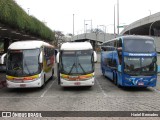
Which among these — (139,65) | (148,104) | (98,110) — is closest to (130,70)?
(139,65)

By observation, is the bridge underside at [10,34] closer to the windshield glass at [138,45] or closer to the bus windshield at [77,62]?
the bus windshield at [77,62]

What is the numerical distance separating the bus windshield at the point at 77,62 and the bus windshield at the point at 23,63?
1686mm

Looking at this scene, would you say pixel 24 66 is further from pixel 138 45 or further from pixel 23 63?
pixel 138 45

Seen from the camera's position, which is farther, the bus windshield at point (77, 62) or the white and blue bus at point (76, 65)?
the bus windshield at point (77, 62)

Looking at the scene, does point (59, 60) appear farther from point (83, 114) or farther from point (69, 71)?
point (83, 114)

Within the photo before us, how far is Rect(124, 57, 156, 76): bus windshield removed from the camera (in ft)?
63.1

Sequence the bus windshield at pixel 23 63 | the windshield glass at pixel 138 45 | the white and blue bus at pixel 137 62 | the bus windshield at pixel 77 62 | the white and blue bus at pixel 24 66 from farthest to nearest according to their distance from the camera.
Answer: the windshield glass at pixel 138 45, the bus windshield at pixel 77 62, the white and blue bus at pixel 137 62, the bus windshield at pixel 23 63, the white and blue bus at pixel 24 66

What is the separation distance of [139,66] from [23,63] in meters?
7.08

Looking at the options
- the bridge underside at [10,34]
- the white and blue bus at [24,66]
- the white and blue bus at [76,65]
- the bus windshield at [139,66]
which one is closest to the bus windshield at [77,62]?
the white and blue bus at [76,65]

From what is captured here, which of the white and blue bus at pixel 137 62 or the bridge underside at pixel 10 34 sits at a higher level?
the bridge underside at pixel 10 34

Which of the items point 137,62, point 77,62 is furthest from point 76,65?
point 137,62

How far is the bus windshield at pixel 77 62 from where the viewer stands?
19.4m

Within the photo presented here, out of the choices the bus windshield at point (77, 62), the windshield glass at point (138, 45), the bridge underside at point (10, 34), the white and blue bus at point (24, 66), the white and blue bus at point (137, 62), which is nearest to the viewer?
the white and blue bus at point (24, 66)

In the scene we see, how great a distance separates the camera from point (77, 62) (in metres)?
19.7
